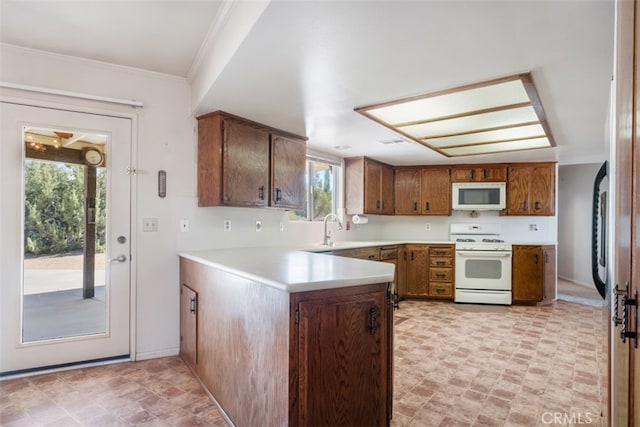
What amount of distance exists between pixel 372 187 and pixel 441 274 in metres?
1.67

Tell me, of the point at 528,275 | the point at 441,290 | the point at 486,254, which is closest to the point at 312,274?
the point at 441,290

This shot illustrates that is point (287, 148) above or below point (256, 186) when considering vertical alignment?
above

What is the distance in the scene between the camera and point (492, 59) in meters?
1.96

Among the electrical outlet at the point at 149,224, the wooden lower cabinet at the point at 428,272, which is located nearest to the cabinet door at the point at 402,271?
the wooden lower cabinet at the point at 428,272

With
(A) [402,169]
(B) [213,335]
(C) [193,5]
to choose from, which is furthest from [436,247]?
(C) [193,5]

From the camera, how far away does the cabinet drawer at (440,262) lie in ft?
16.7

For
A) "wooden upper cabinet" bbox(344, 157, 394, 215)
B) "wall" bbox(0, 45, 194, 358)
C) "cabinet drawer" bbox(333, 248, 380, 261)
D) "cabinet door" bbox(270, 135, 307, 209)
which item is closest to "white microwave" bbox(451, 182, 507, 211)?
"wooden upper cabinet" bbox(344, 157, 394, 215)

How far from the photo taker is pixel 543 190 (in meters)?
5.09

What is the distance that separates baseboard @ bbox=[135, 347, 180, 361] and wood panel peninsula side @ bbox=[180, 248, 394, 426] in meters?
1.15

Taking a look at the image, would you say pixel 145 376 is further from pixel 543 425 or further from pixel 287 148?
pixel 543 425

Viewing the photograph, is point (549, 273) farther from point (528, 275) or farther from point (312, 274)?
point (312, 274)

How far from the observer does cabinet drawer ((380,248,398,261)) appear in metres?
4.64

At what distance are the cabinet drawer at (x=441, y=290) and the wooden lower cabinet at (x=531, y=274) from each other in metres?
0.85

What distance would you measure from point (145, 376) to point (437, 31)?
296 centimetres
